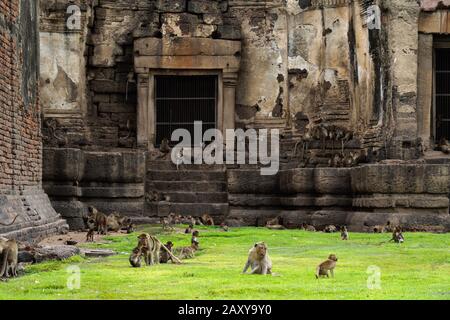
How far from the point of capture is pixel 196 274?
424 inches

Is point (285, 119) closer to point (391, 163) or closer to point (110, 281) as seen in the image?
point (391, 163)

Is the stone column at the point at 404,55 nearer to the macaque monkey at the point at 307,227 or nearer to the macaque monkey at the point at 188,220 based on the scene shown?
the macaque monkey at the point at 307,227

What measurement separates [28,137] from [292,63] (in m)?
9.70

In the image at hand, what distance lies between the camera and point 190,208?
2247 centimetres

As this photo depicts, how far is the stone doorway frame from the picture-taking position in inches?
987

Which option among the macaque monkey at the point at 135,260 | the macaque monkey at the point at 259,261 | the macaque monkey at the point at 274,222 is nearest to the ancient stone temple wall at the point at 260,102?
the macaque monkey at the point at 274,222

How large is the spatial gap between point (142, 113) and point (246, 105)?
273 cm

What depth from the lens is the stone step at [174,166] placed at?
23.7 meters

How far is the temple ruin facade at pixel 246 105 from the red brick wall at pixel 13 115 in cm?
10

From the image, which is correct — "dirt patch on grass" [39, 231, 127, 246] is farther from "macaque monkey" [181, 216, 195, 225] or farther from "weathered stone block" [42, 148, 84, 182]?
"macaque monkey" [181, 216, 195, 225]

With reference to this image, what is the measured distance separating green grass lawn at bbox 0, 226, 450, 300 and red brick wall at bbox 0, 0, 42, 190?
2114mm

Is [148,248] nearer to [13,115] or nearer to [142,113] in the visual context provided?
[13,115]

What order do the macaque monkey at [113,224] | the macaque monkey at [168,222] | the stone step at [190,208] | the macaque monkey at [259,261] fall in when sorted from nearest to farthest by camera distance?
the macaque monkey at [259,261] → the macaque monkey at [168,222] → the macaque monkey at [113,224] → the stone step at [190,208]
